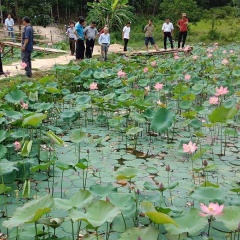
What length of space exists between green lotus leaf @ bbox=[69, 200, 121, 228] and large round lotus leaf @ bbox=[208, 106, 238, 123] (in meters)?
1.58

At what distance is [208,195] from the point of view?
2.29m

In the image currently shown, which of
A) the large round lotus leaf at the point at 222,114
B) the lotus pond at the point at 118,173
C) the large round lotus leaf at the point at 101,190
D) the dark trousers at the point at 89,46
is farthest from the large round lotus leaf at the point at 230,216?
the dark trousers at the point at 89,46

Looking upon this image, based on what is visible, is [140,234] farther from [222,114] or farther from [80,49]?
[80,49]

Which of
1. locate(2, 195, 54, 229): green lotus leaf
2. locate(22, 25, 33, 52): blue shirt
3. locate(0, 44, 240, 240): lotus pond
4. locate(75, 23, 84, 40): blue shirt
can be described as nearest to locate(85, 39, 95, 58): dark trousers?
locate(75, 23, 84, 40): blue shirt

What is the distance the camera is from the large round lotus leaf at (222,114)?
3.21 metres

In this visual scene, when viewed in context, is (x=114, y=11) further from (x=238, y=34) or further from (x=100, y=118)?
(x=100, y=118)

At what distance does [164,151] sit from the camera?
3.80 m

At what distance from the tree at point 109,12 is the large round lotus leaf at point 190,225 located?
43.2 feet

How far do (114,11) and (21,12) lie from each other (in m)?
3.81

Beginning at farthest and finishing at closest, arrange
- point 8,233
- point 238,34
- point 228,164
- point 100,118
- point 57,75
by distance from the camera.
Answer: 1. point 238,34
2. point 57,75
3. point 100,118
4. point 228,164
5. point 8,233

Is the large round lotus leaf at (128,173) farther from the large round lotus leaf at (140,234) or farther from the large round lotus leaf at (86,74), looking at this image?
the large round lotus leaf at (86,74)

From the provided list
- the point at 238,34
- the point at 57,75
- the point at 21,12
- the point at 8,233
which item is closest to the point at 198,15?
the point at 238,34

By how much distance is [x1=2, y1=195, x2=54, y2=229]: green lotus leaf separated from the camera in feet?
6.08

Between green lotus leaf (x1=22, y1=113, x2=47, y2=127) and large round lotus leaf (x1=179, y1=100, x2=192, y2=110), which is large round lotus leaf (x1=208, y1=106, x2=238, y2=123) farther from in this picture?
green lotus leaf (x1=22, y1=113, x2=47, y2=127)
